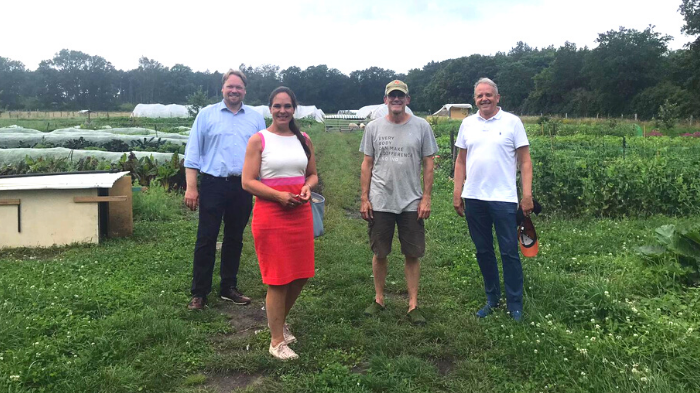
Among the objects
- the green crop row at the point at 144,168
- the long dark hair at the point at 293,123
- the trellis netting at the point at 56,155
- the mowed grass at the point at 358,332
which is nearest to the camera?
the mowed grass at the point at 358,332

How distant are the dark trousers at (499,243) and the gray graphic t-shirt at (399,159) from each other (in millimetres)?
488

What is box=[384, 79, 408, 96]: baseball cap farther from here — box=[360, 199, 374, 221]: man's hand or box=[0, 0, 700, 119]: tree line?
box=[0, 0, 700, 119]: tree line

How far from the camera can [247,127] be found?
14.3ft

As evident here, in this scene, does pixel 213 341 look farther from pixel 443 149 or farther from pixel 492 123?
pixel 443 149

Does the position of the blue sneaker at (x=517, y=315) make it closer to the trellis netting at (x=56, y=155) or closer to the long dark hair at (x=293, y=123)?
the long dark hair at (x=293, y=123)

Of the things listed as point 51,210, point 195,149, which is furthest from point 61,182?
point 195,149

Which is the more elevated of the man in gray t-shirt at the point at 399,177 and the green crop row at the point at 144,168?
the man in gray t-shirt at the point at 399,177

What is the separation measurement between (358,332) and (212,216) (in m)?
1.60

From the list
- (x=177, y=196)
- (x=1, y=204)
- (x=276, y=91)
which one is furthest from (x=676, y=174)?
(x=1, y=204)

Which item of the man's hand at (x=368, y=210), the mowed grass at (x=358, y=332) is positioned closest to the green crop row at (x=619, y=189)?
the mowed grass at (x=358, y=332)

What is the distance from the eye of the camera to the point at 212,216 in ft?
13.9

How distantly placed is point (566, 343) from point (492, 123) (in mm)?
1657

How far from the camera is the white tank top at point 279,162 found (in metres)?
3.28

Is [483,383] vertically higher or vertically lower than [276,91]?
lower
